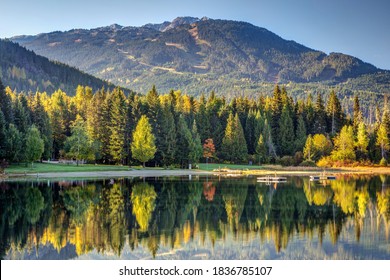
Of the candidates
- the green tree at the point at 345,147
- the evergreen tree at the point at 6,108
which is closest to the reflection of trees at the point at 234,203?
the evergreen tree at the point at 6,108

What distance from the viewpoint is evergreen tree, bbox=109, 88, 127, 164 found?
89.6 m

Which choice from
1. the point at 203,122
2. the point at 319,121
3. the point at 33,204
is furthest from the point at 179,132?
the point at 33,204

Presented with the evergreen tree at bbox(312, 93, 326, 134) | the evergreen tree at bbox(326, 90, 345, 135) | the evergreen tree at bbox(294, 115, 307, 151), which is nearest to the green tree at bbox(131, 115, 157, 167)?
the evergreen tree at bbox(294, 115, 307, 151)

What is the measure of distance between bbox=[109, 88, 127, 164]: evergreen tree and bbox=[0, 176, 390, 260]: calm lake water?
43.0 metres

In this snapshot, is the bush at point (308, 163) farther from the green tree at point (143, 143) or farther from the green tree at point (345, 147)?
the green tree at point (143, 143)

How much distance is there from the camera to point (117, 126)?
91.7 meters

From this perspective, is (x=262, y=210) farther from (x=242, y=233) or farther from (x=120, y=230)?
(x=120, y=230)

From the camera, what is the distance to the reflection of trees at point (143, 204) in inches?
1173

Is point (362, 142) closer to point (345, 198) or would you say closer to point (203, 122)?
point (203, 122)

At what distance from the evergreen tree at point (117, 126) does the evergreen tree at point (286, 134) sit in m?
43.4

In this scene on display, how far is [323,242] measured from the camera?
24.4 m

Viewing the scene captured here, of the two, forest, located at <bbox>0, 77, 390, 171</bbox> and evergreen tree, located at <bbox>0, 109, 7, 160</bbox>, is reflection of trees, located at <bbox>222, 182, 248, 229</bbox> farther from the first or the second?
forest, located at <bbox>0, 77, 390, 171</bbox>
